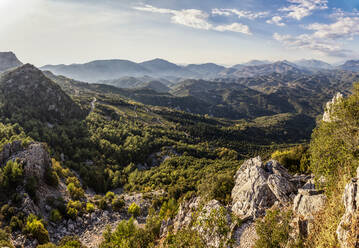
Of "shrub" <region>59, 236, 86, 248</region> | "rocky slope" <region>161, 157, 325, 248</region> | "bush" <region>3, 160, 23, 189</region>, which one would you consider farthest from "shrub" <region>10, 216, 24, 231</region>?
"rocky slope" <region>161, 157, 325, 248</region>

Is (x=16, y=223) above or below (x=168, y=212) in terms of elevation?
above

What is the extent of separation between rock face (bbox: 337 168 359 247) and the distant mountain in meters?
137

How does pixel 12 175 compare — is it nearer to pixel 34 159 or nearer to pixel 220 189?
pixel 34 159

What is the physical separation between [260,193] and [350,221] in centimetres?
1811

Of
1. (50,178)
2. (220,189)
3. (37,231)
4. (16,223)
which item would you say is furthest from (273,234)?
(50,178)

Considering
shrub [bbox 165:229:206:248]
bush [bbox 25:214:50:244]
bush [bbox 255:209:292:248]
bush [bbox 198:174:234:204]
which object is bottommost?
bush [bbox 25:214:50:244]

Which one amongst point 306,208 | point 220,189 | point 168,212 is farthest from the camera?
point 168,212

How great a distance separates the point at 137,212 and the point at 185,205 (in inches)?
966

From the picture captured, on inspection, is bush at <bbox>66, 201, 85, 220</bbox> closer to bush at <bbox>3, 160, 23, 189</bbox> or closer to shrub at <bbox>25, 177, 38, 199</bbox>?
shrub at <bbox>25, 177, 38, 199</bbox>

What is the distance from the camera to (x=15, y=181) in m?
49.6

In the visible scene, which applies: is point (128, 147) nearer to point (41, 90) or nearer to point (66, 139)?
point (66, 139)

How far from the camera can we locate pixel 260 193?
3234 centimetres

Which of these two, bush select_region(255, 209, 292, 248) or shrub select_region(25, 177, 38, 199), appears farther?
shrub select_region(25, 177, 38, 199)

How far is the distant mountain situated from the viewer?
116925 millimetres
